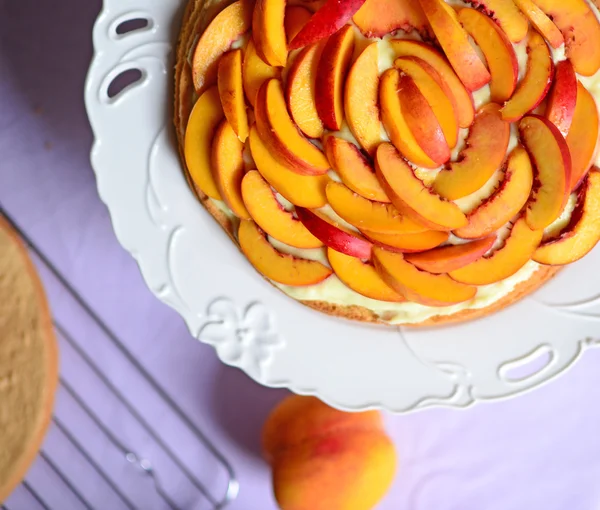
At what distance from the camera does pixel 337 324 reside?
1.43m

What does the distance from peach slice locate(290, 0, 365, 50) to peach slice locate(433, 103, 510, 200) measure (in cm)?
32

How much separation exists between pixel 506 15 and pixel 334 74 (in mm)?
342

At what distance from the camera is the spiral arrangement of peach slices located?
1.16m

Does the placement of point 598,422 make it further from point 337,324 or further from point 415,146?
point 415,146

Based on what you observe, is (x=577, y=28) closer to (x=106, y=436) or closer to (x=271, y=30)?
(x=271, y=30)

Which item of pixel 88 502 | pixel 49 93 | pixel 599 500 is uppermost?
pixel 49 93

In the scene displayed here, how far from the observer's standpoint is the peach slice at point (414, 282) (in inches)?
49.6

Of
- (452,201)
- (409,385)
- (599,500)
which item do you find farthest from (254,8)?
→ (599,500)

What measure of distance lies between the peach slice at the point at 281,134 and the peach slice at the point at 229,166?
0.23ft

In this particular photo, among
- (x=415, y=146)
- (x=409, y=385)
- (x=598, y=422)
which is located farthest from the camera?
(x=598, y=422)

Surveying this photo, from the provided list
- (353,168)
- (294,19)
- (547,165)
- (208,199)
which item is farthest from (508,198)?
(208,199)

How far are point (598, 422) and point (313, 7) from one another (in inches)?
48.1

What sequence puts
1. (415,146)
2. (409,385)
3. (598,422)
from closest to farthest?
(415,146) < (409,385) < (598,422)

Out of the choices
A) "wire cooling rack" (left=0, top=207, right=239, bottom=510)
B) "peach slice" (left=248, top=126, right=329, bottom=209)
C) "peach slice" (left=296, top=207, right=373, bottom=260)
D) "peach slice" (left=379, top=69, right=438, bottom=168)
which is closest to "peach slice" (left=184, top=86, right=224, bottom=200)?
"peach slice" (left=248, top=126, right=329, bottom=209)
